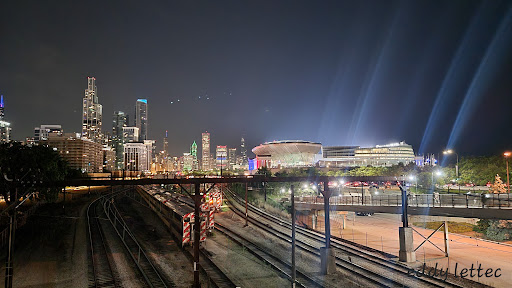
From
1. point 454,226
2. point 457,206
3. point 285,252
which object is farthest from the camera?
point 454,226

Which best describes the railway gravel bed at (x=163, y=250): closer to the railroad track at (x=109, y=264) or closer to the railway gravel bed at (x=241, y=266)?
the railroad track at (x=109, y=264)

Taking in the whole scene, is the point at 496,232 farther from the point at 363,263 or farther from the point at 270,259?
the point at 270,259

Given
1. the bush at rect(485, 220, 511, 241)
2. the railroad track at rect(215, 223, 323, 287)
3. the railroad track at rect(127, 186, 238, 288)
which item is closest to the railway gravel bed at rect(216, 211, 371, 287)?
the railroad track at rect(215, 223, 323, 287)

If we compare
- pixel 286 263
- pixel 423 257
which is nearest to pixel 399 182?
pixel 423 257

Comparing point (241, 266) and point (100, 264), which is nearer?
point (100, 264)

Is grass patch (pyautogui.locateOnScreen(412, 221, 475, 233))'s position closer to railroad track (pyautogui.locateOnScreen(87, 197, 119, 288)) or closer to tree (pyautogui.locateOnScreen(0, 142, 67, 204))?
railroad track (pyautogui.locateOnScreen(87, 197, 119, 288))

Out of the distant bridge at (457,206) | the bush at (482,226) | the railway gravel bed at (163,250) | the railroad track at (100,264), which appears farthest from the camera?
the bush at (482,226)

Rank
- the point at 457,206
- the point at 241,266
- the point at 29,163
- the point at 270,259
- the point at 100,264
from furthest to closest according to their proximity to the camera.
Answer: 1. the point at 29,163
2. the point at 457,206
3. the point at 270,259
4. the point at 241,266
5. the point at 100,264

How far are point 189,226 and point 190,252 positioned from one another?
1.97m

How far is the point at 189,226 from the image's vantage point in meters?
26.0

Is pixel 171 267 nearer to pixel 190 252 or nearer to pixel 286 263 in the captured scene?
pixel 190 252

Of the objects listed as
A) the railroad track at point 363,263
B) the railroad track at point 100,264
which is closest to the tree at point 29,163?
the railroad track at point 100,264

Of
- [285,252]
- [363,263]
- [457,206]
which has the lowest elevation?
[363,263]

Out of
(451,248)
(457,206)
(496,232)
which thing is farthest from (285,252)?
(496,232)
